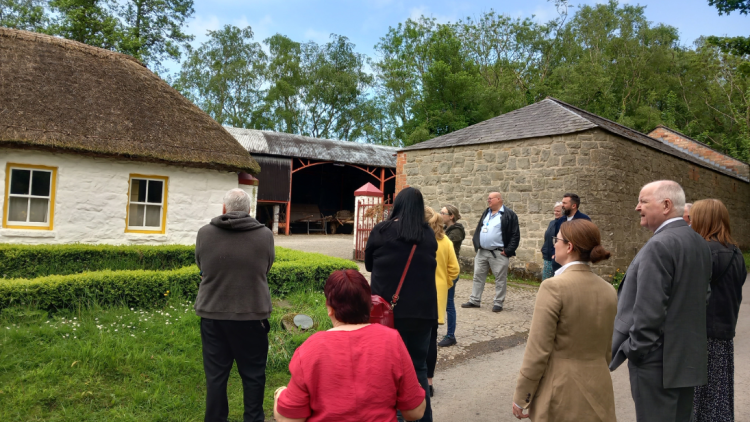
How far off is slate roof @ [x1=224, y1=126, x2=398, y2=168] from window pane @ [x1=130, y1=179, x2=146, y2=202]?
12.4 metres

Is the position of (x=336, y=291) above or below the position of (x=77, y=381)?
above

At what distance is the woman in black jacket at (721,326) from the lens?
313 centimetres

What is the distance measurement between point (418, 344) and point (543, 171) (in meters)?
8.35

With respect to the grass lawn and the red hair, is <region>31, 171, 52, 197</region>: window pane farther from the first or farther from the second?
the red hair

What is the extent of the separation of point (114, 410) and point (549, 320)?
3191 millimetres

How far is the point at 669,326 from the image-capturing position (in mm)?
2484

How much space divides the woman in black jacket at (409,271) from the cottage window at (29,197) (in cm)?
821

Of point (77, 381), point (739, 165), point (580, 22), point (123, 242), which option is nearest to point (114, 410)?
point (77, 381)

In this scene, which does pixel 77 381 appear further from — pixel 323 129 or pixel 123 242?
pixel 323 129

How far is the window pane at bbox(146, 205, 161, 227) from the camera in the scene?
9.84 metres

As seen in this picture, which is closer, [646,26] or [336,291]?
[336,291]

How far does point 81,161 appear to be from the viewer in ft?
29.4

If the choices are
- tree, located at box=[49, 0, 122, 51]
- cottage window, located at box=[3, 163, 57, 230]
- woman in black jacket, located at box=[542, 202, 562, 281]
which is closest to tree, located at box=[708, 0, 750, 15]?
woman in black jacket, located at box=[542, 202, 562, 281]

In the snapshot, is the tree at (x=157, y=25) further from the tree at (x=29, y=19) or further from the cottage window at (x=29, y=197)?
the cottage window at (x=29, y=197)
